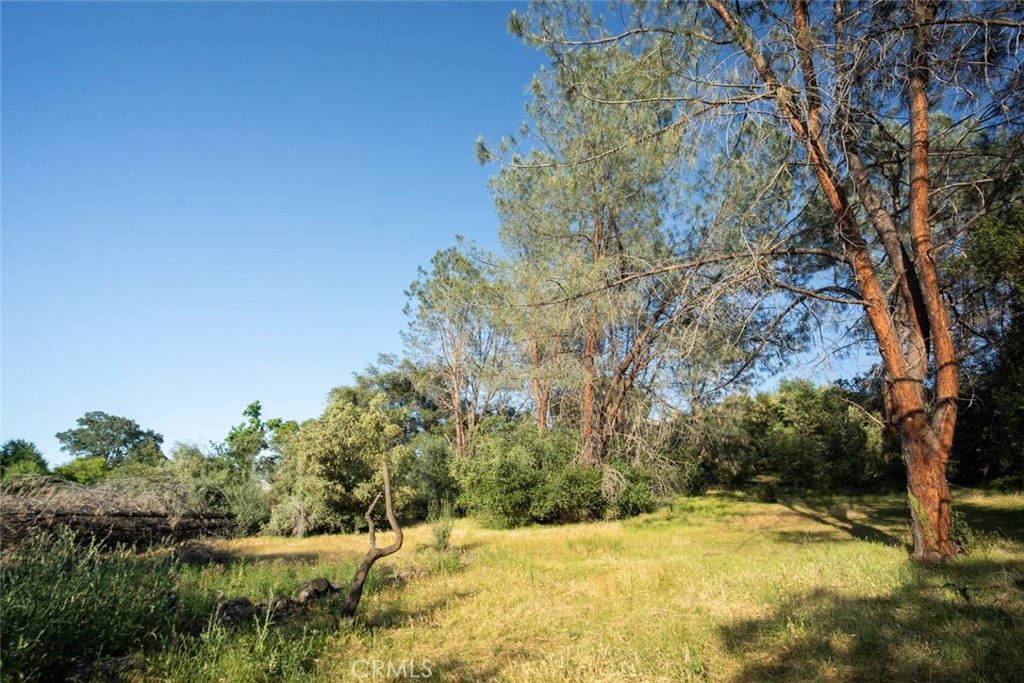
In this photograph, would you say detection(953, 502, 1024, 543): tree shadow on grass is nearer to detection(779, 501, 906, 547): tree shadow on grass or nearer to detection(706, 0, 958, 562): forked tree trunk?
detection(779, 501, 906, 547): tree shadow on grass

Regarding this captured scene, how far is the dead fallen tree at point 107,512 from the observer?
27.8 feet

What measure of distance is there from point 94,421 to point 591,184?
54.2 meters

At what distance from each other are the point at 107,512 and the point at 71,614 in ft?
22.1

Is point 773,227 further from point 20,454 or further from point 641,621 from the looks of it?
point 20,454

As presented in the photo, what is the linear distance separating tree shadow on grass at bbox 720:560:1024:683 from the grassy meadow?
0.05ft

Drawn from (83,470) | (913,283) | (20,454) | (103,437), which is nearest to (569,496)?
(913,283)

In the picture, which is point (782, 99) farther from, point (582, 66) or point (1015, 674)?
point (1015, 674)

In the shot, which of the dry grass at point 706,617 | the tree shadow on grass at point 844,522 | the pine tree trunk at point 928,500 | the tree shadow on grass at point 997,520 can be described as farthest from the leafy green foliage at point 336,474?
the tree shadow on grass at point 997,520

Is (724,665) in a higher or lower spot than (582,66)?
lower

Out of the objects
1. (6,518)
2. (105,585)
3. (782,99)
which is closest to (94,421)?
(6,518)

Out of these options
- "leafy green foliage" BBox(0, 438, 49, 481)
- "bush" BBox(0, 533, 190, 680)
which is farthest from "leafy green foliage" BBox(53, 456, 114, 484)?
"bush" BBox(0, 533, 190, 680)

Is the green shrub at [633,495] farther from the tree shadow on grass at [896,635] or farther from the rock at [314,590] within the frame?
the tree shadow on grass at [896,635]

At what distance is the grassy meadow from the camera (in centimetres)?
401

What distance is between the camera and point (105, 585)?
16.5 ft
